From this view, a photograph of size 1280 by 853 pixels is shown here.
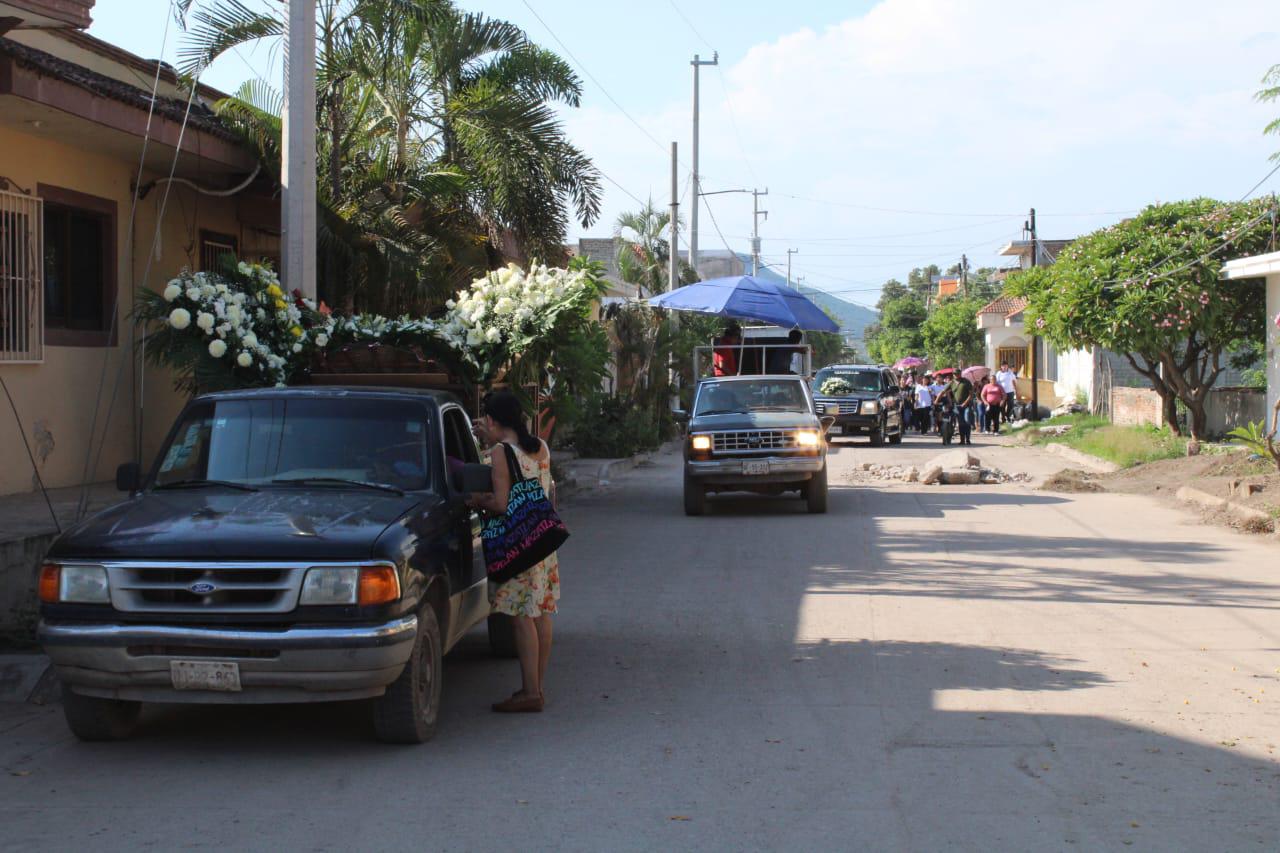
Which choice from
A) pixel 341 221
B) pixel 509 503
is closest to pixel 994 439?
pixel 341 221

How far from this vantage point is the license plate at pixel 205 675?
5.74 m

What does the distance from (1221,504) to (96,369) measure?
44.0 ft

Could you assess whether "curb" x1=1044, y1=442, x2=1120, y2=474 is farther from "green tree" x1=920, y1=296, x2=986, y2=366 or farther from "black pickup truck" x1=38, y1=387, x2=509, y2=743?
"green tree" x1=920, y1=296, x2=986, y2=366

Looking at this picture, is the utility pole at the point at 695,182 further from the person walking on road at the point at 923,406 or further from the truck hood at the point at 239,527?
the truck hood at the point at 239,527

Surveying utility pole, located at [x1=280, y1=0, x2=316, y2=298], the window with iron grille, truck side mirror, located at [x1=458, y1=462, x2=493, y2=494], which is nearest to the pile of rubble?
the window with iron grille

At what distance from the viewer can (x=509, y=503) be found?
6910 millimetres

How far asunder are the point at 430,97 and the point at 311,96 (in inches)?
229

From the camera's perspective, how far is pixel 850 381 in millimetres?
34500

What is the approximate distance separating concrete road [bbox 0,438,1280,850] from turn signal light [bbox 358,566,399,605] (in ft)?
2.64

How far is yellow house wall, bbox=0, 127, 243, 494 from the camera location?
12.3 m

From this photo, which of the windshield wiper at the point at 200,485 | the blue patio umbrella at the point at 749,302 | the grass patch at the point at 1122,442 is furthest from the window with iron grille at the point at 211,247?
the grass patch at the point at 1122,442

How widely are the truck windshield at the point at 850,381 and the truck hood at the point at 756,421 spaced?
16.2 metres

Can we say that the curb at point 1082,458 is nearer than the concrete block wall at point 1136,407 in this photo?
Yes

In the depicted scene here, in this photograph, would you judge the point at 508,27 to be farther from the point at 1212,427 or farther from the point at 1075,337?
the point at 1212,427
